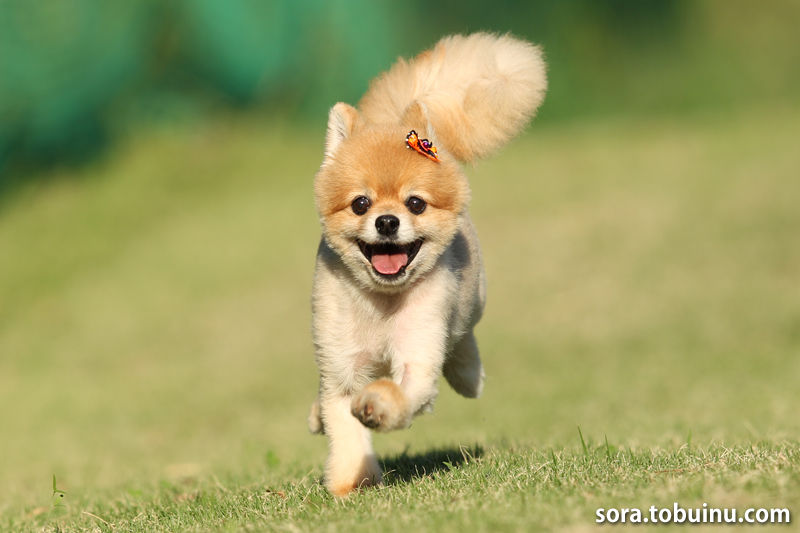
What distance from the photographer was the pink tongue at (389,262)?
4.55 m

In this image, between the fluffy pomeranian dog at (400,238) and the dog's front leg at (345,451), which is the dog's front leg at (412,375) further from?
the dog's front leg at (345,451)

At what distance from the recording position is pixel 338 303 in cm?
483

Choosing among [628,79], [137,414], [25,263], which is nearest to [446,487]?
[137,414]

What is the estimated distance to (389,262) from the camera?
457 centimetres

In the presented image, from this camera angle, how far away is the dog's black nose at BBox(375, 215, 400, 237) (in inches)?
172

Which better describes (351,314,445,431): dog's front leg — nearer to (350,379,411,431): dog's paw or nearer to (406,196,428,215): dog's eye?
(350,379,411,431): dog's paw

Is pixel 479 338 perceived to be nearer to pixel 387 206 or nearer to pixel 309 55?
pixel 309 55

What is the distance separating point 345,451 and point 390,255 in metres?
Answer: 0.99

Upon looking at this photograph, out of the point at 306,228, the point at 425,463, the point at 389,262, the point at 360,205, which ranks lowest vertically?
the point at 425,463

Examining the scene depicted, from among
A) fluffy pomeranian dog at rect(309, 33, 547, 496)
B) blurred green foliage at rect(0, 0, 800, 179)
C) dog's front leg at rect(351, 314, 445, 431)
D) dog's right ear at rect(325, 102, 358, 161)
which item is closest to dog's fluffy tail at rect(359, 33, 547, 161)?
fluffy pomeranian dog at rect(309, 33, 547, 496)

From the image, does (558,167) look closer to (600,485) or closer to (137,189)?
(137,189)

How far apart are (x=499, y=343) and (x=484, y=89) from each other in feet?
29.0

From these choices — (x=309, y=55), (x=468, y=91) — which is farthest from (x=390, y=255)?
(x=309, y=55)

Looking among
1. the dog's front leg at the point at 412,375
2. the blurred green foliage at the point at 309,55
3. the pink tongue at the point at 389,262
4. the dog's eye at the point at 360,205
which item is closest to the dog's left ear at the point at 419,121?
the dog's eye at the point at 360,205
